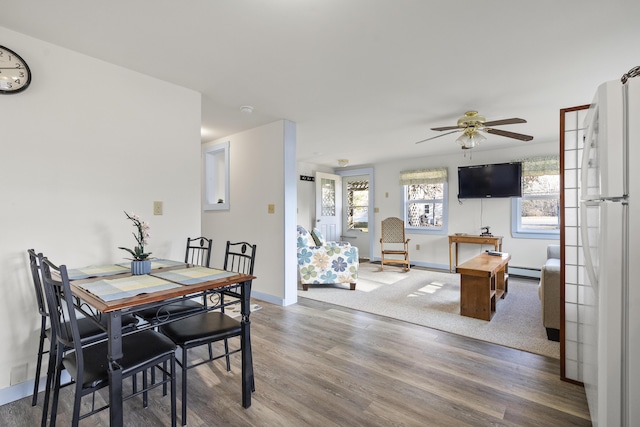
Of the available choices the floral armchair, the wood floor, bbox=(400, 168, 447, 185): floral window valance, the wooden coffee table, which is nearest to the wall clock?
the wood floor

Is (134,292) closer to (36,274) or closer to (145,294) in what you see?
(145,294)

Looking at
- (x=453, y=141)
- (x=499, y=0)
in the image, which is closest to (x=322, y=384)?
(x=499, y=0)

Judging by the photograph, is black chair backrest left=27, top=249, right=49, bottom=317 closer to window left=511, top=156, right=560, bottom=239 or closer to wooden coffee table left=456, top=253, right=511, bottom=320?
wooden coffee table left=456, top=253, right=511, bottom=320

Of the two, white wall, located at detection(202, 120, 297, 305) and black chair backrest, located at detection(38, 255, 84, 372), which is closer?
black chair backrest, located at detection(38, 255, 84, 372)

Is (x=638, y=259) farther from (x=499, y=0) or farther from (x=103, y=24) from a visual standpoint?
(x=103, y=24)

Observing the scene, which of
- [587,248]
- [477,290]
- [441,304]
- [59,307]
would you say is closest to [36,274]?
[59,307]

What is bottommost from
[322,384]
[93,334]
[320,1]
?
[322,384]

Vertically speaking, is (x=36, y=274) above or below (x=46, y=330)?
above

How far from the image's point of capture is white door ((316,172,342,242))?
698 centimetres

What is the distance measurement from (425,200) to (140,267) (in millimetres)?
5715

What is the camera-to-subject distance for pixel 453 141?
4.90 metres

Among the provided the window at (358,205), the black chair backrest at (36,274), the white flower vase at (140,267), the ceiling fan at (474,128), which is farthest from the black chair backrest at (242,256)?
the window at (358,205)

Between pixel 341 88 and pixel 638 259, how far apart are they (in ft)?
7.71

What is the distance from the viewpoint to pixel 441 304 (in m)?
3.74
